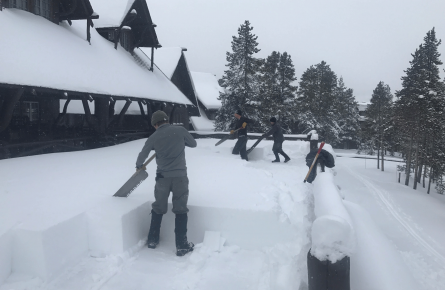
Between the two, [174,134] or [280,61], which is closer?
[174,134]

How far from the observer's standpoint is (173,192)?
13.8ft

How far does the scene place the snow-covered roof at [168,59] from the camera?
20859mm

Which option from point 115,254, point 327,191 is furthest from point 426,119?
point 115,254

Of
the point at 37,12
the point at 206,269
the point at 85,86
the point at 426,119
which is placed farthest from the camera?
the point at 426,119

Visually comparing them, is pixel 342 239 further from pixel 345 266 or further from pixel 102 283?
pixel 102 283

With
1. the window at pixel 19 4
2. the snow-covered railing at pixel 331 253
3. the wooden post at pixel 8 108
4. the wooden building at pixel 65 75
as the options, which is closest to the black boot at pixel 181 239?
the snow-covered railing at pixel 331 253

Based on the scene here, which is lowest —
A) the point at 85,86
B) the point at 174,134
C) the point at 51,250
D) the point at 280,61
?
the point at 51,250

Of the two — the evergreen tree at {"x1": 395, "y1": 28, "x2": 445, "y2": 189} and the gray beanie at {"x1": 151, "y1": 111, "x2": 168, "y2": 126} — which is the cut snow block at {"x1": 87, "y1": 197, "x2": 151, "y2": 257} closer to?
the gray beanie at {"x1": 151, "y1": 111, "x2": 168, "y2": 126}

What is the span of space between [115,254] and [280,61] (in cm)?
3541

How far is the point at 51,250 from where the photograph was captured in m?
3.28

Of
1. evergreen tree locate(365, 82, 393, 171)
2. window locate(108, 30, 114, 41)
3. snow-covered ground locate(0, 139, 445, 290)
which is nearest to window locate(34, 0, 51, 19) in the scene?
window locate(108, 30, 114, 41)

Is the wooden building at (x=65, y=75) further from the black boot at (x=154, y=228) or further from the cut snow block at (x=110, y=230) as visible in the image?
the black boot at (x=154, y=228)

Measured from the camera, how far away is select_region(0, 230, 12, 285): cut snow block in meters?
3.11

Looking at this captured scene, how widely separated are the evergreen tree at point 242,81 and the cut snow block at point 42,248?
2102 centimetres
